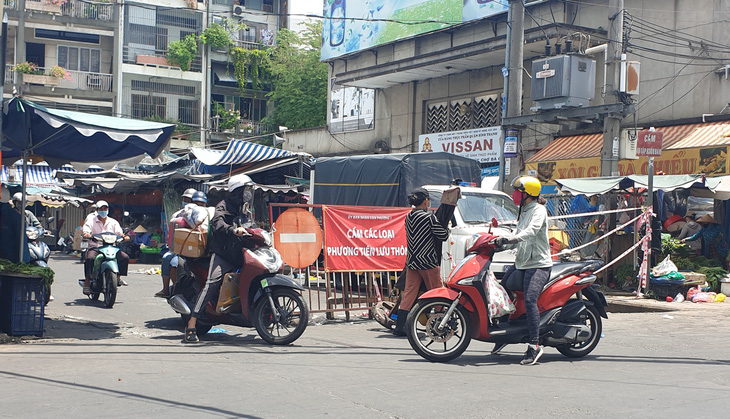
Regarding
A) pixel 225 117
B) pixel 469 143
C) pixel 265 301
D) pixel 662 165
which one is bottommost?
pixel 265 301

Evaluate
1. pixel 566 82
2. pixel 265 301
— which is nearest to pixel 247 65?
pixel 566 82

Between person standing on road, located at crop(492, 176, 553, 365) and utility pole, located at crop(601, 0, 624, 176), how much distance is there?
8517 mm

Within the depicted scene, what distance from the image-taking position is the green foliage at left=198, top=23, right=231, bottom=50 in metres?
43.0

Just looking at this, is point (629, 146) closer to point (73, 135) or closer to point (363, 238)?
point (363, 238)

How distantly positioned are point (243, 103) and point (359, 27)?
18167 mm

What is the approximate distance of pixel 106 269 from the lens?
1235cm

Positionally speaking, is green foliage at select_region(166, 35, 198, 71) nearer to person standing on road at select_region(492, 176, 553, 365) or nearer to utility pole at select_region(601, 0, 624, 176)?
utility pole at select_region(601, 0, 624, 176)

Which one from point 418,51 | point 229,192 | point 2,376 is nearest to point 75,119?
point 229,192

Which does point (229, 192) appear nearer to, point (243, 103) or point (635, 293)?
point (635, 293)

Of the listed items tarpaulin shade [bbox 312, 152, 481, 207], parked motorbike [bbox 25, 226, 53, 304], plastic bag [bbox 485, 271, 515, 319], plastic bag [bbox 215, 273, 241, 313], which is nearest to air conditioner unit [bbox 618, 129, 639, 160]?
tarpaulin shade [bbox 312, 152, 481, 207]

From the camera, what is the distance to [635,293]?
14047mm

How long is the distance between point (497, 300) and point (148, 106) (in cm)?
3920

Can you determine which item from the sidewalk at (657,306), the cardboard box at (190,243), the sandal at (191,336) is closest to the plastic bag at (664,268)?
the sidewalk at (657,306)

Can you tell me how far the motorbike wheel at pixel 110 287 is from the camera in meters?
12.2
